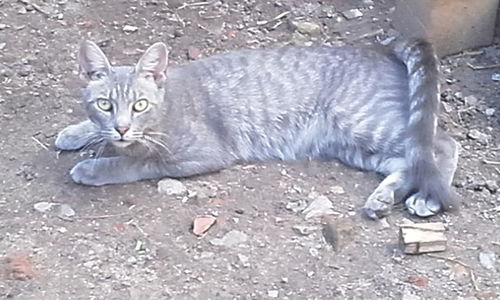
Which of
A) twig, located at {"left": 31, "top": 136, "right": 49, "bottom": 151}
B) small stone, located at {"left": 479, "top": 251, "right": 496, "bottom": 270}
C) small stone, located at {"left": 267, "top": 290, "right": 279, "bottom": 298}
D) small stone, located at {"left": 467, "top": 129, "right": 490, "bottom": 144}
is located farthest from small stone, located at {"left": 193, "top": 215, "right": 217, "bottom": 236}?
small stone, located at {"left": 467, "top": 129, "right": 490, "bottom": 144}

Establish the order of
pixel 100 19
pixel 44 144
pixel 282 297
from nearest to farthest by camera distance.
Answer: pixel 282 297, pixel 44 144, pixel 100 19

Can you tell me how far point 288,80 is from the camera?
183 inches

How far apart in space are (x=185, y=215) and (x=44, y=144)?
0.89 metres

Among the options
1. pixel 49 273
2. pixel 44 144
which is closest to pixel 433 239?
pixel 49 273

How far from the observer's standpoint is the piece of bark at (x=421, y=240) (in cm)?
382

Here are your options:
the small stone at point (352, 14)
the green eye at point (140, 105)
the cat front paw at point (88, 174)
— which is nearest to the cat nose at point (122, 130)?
the green eye at point (140, 105)

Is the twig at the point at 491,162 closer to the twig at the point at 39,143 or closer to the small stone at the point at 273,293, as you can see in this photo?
the small stone at the point at 273,293

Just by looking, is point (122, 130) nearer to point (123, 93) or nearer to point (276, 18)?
point (123, 93)

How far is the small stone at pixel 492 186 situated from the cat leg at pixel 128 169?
1.15 m

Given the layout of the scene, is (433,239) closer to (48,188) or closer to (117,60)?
(48,188)

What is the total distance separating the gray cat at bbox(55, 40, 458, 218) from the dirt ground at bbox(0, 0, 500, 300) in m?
0.09

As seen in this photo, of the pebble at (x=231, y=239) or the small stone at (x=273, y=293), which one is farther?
the pebble at (x=231, y=239)

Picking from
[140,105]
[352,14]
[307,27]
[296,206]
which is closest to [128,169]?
[140,105]

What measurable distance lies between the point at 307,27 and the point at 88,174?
5.72 ft
